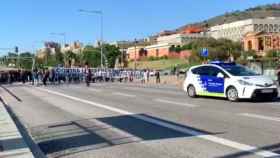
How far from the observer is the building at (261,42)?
134 m

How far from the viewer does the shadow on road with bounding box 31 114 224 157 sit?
1072 cm

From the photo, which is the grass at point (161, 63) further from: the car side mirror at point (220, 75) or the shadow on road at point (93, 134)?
the shadow on road at point (93, 134)

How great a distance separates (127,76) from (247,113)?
56.6 meters

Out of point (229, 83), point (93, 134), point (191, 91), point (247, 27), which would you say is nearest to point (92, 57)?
point (247, 27)

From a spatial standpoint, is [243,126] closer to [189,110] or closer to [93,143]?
[93,143]

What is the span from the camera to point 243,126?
42.0 feet

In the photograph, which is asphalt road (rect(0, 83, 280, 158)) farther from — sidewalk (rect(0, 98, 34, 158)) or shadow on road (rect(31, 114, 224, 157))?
sidewalk (rect(0, 98, 34, 158))

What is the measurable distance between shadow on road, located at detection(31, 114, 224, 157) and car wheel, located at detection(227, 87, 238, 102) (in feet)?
21.5

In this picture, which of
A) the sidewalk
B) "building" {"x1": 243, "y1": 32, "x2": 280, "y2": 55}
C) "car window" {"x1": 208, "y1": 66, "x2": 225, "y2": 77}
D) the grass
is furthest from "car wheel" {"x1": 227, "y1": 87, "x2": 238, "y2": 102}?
the grass

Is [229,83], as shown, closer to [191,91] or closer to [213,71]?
[213,71]

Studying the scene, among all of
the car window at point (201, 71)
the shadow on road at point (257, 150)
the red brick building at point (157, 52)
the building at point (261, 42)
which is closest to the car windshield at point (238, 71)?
the car window at point (201, 71)

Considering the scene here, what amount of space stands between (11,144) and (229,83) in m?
12.5

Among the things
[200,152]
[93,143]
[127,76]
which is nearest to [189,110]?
[93,143]

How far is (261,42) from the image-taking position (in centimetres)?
14650
